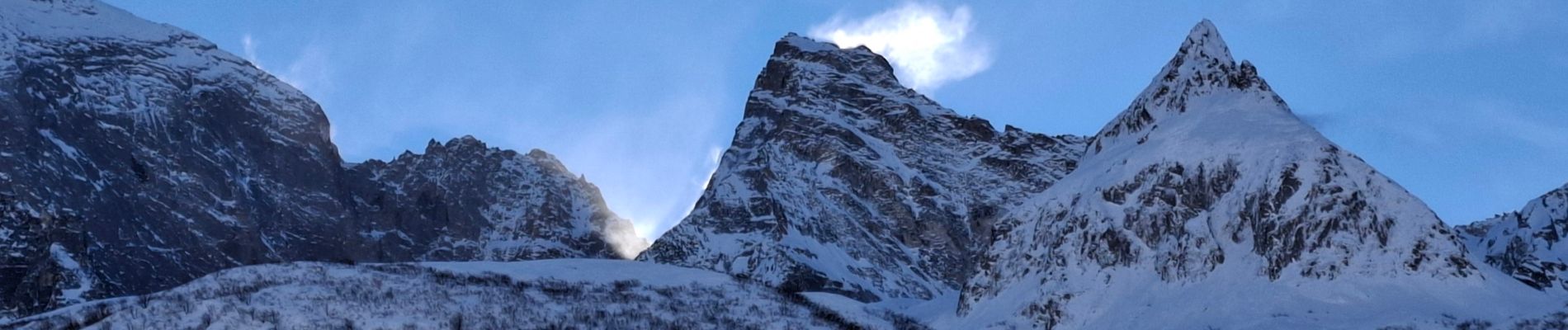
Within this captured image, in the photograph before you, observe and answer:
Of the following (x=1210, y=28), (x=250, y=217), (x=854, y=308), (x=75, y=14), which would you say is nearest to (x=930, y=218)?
(x=1210, y=28)

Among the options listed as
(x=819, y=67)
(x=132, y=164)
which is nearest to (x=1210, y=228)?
(x=819, y=67)

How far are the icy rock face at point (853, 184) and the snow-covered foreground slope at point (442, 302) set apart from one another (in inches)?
1733

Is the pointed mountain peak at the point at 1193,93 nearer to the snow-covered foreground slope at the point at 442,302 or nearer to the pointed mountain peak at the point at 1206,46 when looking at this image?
the pointed mountain peak at the point at 1206,46

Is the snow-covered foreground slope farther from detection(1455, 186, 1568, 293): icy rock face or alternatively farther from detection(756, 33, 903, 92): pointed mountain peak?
detection(756, 33, 903, 92): pointed mountain peak

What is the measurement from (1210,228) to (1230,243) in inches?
45.1

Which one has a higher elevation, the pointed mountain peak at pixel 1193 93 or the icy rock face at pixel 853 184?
the icy rock face at pixel 853 184

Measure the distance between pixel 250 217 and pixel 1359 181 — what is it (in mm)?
153456

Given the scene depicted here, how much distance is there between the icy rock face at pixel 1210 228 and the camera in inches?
1948

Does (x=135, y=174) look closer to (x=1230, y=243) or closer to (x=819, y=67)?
(x=819, y=67)

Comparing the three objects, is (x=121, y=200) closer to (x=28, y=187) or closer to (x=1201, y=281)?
(x=28, y=187)

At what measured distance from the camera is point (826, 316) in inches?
2023

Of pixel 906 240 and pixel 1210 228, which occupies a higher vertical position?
pixel 906 240

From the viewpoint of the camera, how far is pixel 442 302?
46.5m

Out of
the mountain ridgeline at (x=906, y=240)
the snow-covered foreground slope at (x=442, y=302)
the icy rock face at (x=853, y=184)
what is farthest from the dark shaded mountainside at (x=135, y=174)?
the snow-covered foreground slope at (x=442, y=302)
